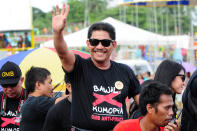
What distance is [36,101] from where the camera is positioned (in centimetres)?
491

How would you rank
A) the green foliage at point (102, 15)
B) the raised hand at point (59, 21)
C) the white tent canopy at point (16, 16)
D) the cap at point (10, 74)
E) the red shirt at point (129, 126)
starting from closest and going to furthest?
the red shirt at point (129, 126), the raised hand at point (59, 21), the cap at point (10, 74), the white tent canopy at point (16, 16), the green foliage at point (102, 15)

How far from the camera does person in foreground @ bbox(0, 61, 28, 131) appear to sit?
17.4ft

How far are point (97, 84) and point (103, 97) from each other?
0.43ft

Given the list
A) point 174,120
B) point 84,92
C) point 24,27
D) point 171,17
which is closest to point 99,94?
point 84,92

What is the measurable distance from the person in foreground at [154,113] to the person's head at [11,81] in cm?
216

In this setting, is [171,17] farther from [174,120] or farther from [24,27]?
[174,120]

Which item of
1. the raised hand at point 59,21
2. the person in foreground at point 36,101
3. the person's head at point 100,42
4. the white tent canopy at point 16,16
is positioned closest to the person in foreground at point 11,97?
the person in foreground at point 36,101

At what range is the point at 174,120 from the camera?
12.6 feet

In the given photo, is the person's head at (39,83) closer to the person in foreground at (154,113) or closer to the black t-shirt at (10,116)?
the black t-shirt at (10,116)

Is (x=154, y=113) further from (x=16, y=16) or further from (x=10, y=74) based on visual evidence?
(x=16, y=16)

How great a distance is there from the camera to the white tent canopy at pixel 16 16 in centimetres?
2028

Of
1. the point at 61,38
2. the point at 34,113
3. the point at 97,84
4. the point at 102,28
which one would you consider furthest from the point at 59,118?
the point at 61,38

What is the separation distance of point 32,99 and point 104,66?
121 cm

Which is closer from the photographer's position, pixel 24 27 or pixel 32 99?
pixel 32 99
